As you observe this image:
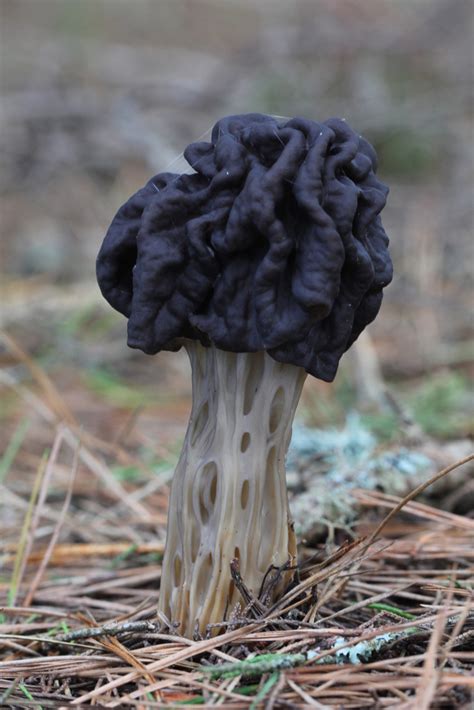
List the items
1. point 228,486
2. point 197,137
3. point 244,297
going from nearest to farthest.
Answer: point 244,297, point 228,486, point 197,137

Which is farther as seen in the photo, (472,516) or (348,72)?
(348,72)

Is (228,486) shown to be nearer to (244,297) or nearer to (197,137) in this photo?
(244,297)

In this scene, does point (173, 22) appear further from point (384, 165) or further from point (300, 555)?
point (300, 555)

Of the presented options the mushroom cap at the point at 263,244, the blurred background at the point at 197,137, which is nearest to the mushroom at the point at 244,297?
the mushroom cap at the point at 263,244

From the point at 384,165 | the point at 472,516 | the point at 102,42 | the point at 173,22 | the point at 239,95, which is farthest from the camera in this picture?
the point at 173,22

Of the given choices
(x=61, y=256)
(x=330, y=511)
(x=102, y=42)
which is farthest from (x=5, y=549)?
(x=102, y=42)

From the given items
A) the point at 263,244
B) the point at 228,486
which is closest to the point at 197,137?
the point at 263,244
